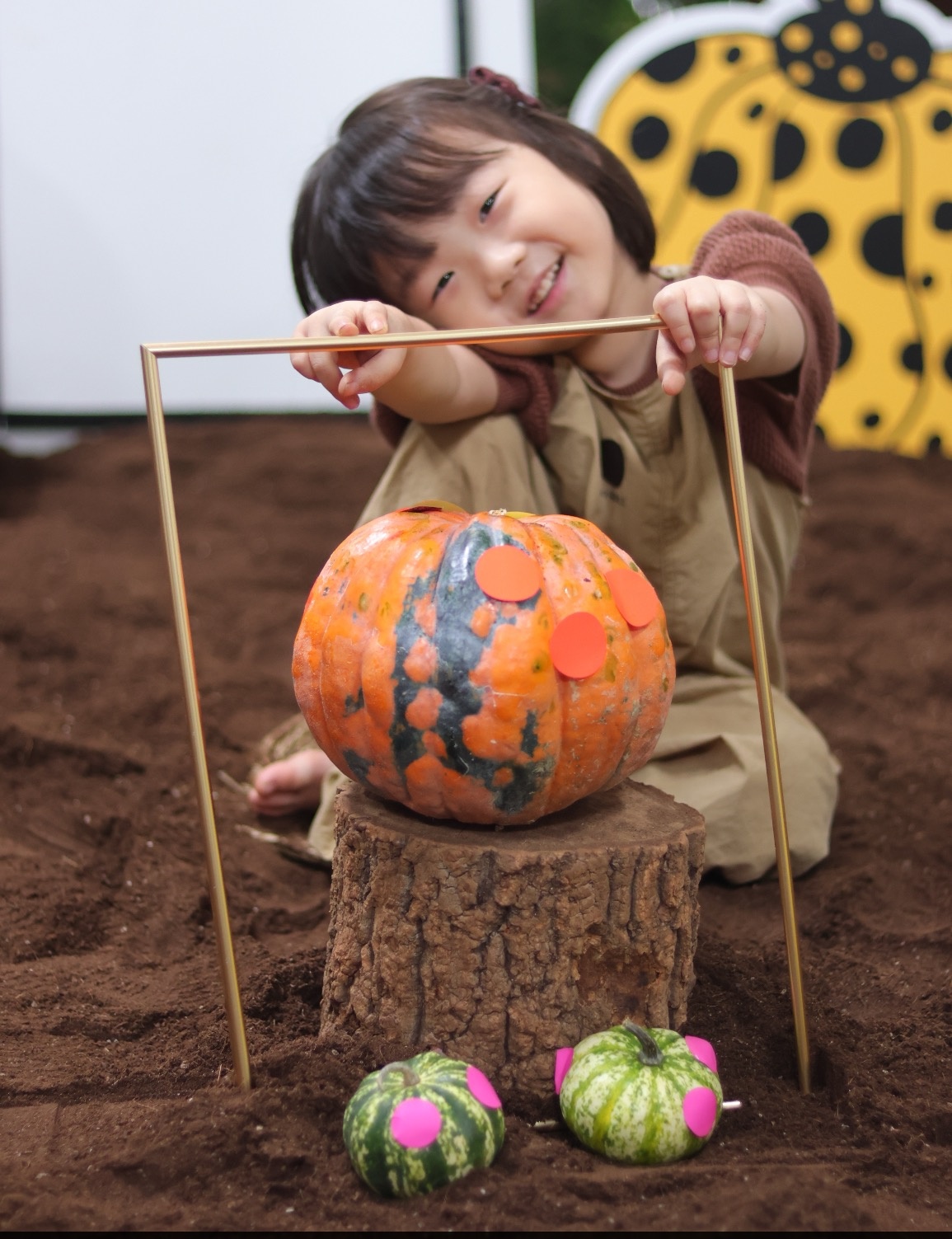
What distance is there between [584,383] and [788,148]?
9.14 feet

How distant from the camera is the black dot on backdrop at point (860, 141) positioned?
446cm

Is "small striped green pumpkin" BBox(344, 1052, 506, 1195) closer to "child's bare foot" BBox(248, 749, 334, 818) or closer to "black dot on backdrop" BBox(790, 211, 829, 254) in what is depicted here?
"child's bare foot" BBox(248, 749, 334, 818)

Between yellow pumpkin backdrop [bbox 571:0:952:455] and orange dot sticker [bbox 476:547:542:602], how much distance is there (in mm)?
3379

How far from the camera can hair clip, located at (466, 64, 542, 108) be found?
2.21 meters

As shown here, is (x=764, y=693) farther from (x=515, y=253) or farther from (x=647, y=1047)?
(x=515, y=253)

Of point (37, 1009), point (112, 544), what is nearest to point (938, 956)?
point (37, 1009)

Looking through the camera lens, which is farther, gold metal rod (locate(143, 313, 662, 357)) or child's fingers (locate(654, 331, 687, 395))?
child's fingers (locate(654, 331, 687, 395))

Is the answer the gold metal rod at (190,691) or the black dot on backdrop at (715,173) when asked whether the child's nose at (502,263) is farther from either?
the black dot on backdrop at (715,173)

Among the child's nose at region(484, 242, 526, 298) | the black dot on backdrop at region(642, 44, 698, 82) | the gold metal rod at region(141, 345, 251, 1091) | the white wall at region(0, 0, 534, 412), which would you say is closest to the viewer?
the gold metal rod at region(141, 345, 251, 1091)

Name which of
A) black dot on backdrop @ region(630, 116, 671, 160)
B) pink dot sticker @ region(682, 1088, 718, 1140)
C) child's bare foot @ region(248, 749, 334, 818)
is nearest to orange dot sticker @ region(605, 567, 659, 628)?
pink dot sticker @ region(682, 1088, 718, 1140)

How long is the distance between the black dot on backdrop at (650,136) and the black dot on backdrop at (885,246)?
2.74 feet

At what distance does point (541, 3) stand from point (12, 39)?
2039 mm

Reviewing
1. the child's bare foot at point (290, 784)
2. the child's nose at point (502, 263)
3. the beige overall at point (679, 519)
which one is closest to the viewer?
the child's nose at point (502, 263)

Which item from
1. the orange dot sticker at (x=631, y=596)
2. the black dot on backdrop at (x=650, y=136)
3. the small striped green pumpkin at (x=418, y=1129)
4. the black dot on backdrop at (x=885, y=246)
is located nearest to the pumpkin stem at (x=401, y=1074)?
the small striped green pumpkin at (x=418, y=1129)
